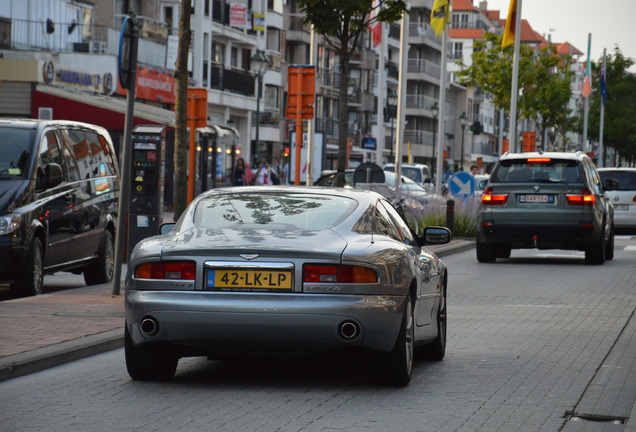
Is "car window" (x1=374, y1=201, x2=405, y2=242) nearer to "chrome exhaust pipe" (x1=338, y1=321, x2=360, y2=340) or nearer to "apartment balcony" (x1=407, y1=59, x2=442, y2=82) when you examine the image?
"chrome exhaust pipe" (x1=338, y1=321, x2=360, y2=340)

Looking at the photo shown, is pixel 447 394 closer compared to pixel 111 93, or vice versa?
pixel 447 394

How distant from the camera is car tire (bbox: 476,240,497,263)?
24547mm

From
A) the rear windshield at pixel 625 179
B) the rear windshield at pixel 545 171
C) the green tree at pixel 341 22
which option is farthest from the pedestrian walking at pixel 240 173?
the rear windshield at pixel 545 171

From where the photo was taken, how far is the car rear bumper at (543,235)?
926 inches

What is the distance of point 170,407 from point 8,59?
1349 inches

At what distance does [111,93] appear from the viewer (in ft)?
157

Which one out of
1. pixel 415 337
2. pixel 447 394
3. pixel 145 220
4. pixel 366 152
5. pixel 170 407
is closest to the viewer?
pixel 170 407

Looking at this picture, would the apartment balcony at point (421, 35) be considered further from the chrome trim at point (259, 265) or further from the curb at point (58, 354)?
the chrome trim at point (259, 265)

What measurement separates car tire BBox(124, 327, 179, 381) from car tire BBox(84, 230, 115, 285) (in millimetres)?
8904

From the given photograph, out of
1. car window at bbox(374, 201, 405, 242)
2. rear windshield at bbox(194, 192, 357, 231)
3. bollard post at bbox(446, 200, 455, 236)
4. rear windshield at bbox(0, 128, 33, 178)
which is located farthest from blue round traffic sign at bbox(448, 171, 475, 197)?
rear windshield at bbox(194, 192, 357, 231)

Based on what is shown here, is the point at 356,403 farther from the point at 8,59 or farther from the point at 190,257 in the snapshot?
the point at 8,59

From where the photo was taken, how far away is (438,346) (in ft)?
34.6

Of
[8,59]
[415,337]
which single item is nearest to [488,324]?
[415,337]

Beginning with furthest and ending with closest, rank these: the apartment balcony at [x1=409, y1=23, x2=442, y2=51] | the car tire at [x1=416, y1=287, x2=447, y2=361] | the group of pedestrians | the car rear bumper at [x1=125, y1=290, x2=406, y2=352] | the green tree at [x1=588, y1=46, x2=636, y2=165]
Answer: the apartment balcony at [x1=409, y1=23, x2=442, y2=51]
the green tree at [x1=588, y1=46, x2=636, y2=165]
the group of pedestrians
the car tire at [x1=416, y1=287, x2=447, y2=361]
the car rear bumper at [x1=125, y1=290, x2=406, y2=352]
